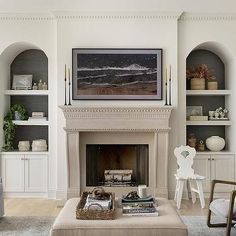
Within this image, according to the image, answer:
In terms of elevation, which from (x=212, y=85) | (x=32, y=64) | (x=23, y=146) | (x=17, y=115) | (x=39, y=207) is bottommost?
(x=39, y=207)

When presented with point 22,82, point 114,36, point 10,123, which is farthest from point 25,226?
point 114,36

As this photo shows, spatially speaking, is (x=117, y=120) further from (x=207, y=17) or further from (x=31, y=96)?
(x=207, y=17)

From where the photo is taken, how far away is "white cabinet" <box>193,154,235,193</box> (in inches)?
248

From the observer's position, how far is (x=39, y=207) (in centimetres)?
571

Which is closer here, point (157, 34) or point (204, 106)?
point (157, 34)

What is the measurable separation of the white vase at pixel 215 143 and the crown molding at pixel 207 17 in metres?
1.78

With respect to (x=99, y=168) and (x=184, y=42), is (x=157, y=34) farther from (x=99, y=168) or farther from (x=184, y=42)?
(x=99, y=168)

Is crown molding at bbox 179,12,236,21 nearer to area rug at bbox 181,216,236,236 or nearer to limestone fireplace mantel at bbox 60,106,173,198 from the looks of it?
limestone fireplace mantel at bbox 60,106,173,198

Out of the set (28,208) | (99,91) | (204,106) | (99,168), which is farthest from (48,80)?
(204,106)

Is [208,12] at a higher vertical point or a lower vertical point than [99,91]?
higher

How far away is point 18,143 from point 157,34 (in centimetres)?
274

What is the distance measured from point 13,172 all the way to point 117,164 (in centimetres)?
157

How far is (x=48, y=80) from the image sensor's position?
6316 mm

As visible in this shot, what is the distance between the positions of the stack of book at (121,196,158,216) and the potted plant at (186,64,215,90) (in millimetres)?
2852
